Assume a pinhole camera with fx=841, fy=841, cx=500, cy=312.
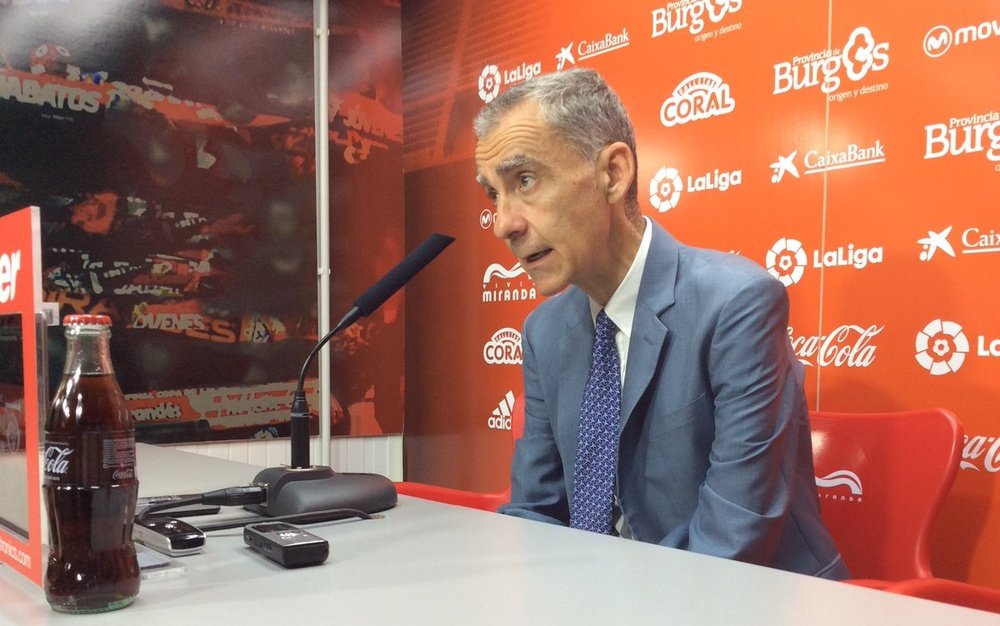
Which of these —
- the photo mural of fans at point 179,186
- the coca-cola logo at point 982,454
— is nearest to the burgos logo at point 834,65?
the coca-cola logo at point 982,454

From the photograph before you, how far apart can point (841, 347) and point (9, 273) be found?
209 centimetres

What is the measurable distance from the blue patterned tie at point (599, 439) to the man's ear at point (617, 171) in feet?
0.79

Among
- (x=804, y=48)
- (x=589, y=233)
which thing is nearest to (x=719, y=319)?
(x=589, y=233)

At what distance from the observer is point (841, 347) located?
7.70ft

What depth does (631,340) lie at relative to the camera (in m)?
Answer: 1.55

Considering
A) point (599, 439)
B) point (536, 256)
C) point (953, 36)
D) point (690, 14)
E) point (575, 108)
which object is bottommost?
point (599, 439)

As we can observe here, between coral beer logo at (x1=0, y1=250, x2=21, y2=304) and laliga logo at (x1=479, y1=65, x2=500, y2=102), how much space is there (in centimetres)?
295

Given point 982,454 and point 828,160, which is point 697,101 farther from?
point 982,454

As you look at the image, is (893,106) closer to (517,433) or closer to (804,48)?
(804,48)

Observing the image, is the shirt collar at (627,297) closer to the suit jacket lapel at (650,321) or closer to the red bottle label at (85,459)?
the suit jacket lapel at (650,321)

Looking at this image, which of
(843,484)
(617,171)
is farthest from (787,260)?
(617,171)

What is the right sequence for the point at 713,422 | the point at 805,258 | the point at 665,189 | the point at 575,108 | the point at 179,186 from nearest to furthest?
the point at 713,422, the point at 575,108, the point at 805,258, the point at 665,189, the point at 179,186

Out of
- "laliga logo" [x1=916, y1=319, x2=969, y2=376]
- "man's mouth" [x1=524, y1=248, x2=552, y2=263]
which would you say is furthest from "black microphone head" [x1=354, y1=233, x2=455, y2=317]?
"laliga logo" [x1=916, y1=319, x2=969, y2=376]

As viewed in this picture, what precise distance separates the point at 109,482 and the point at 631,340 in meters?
1.00
